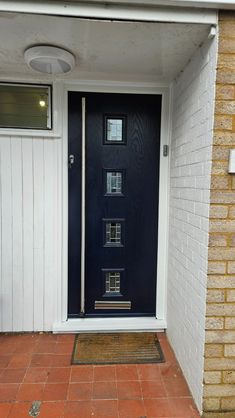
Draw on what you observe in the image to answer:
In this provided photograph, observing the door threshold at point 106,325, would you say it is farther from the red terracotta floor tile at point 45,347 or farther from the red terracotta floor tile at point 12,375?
the red terracotta floor tile at point 12,375

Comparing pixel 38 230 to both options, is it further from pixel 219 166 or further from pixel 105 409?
pixel 219 166

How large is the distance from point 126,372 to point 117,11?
7.11 feet

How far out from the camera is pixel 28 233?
94.8 inches

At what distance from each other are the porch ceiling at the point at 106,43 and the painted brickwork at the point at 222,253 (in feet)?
0.93

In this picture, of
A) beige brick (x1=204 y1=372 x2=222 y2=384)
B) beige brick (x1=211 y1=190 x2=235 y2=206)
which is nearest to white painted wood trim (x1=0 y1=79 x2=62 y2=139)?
beige brick (x1=211 y1=190 x2=235 y2=206)

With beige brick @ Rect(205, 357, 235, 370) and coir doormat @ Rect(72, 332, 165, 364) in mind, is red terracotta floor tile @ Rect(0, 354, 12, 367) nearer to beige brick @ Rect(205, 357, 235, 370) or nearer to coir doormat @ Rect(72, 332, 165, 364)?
coir doormat @ Rect(72, 332, 165, 364)

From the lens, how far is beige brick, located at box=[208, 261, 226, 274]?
1.59 m

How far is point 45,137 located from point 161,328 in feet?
6.11

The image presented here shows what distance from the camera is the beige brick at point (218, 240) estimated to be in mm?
1578

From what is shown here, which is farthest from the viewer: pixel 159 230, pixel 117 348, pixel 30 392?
pixel 159 230

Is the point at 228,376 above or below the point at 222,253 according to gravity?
below

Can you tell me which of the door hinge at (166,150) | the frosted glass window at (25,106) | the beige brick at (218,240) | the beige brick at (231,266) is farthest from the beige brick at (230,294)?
the frosted glass window at (25,106)

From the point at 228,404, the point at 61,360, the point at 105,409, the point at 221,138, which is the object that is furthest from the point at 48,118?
the point at 228,404

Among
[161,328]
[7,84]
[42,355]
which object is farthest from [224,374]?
[7,84]
